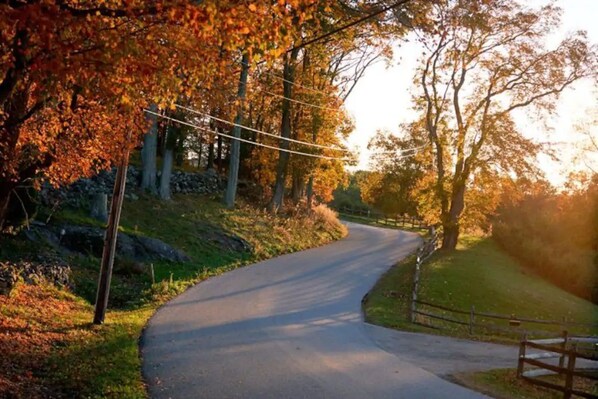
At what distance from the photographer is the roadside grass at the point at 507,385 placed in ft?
36.9

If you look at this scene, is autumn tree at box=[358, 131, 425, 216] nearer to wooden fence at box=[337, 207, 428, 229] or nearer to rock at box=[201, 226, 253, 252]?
wooden fence at box=[337, 207, 428, 229]

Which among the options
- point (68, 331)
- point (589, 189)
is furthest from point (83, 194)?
point (589, 189)

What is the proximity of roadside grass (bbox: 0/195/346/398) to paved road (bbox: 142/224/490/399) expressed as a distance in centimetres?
60

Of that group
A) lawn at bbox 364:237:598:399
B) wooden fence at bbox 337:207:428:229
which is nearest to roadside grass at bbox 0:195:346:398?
lawn at bbox 364:237:598:399

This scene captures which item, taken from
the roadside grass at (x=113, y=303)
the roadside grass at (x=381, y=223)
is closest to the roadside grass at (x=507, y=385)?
the roadside grass at (x=113, y=303)

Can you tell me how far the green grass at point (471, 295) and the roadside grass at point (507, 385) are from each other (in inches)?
216

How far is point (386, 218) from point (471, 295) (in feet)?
143

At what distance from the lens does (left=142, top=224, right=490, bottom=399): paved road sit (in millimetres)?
9930

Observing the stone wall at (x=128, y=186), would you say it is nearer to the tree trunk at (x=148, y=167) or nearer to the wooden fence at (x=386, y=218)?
the tree trunk at (x=148, y=167)

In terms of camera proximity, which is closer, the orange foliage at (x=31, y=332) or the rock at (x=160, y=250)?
the orange foliage at (x=31, y=332)

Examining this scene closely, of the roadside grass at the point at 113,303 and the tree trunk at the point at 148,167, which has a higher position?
the tree trunk at the point at 148,167

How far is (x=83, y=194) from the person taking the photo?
25.4 meters

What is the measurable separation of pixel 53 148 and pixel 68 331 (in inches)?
144

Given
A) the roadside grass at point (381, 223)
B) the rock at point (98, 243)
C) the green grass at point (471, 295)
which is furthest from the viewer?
the roadside grass at point (381, 223)
